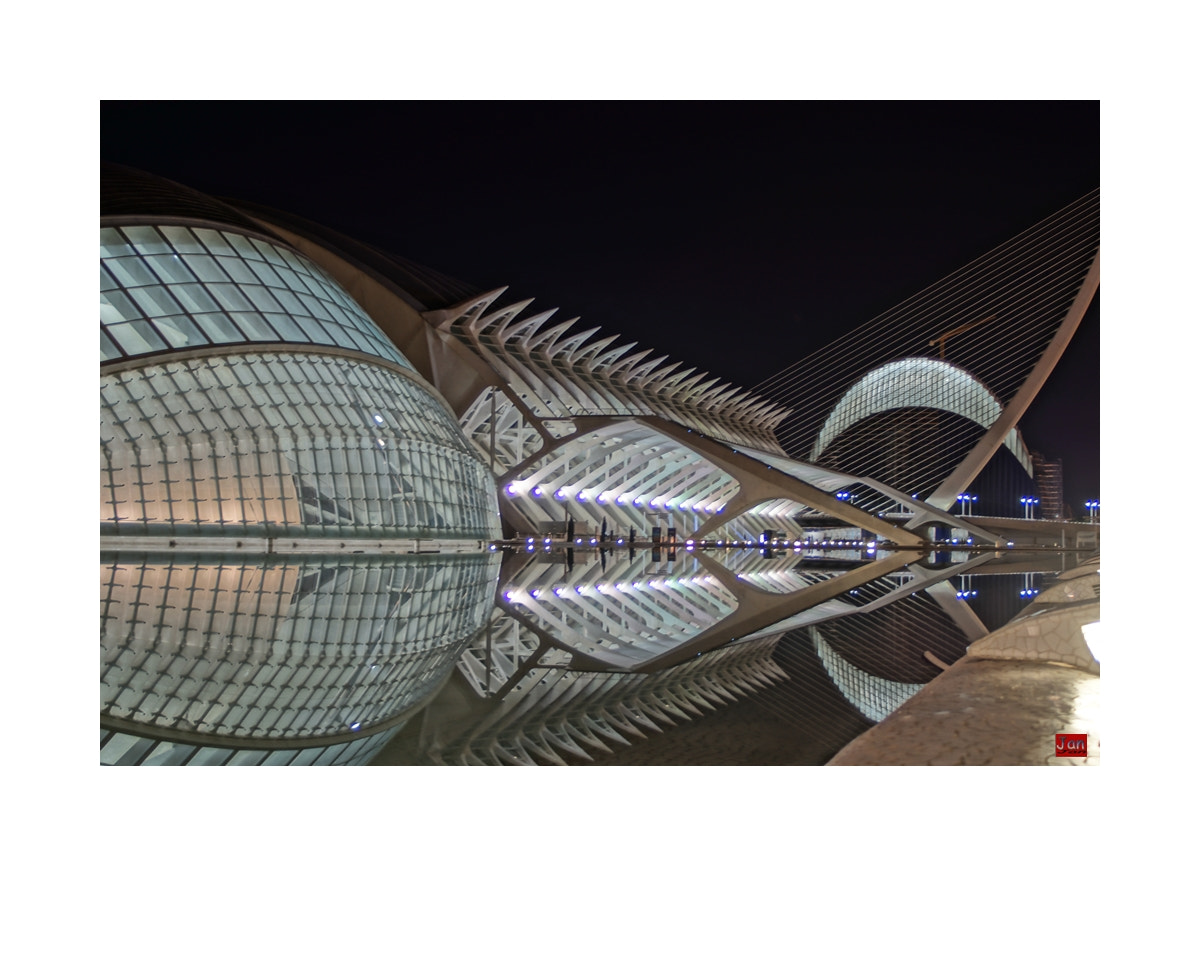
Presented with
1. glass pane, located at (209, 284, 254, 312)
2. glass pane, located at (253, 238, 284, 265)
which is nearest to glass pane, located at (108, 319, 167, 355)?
glass pane, located at (209, 284, 254, 312)

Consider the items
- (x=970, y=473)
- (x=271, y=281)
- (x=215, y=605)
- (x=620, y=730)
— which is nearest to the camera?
(x=620, y=730)

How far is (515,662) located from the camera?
7441mm

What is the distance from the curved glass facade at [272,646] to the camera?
16.5 feet

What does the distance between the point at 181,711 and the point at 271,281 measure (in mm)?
18317

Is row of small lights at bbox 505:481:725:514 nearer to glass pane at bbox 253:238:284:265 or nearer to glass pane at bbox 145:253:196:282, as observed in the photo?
glass pane at bbox 253:238:284:265

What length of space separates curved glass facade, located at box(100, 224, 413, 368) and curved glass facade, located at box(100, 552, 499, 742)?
5925 millimetres

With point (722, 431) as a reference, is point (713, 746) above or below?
below

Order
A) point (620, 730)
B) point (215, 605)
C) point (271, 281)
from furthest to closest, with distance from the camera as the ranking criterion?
point (271, 281), point (215, 605), point (620, 730)

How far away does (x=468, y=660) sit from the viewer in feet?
24.0

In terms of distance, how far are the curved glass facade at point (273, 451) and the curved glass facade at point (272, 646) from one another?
3.81m

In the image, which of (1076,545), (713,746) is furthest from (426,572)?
(1076,545)

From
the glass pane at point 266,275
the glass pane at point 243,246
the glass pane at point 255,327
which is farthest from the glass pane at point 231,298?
the glass pane at point 243,246

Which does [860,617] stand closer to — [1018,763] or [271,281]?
[1018,763]

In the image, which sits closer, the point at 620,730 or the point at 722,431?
the point at 620,730
